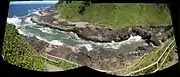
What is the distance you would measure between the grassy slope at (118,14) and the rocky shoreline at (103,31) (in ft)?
0.08

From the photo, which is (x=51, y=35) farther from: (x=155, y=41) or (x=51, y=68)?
(x=155, y=41)

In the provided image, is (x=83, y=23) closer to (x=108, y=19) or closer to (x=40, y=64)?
(x=108, y=19)

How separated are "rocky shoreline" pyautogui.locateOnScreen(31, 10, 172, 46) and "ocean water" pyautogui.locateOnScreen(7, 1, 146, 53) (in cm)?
2

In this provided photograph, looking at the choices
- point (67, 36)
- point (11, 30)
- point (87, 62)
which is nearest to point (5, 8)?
point (11, 30)

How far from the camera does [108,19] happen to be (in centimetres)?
137

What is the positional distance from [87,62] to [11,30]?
1.05 feet

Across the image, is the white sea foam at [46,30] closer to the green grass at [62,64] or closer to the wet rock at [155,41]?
the green grass at [62,64]

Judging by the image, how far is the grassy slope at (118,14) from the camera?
1.37 m

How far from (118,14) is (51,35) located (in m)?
0.28

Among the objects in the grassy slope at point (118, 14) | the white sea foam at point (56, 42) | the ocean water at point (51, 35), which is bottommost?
the white sea foam at point (56, 42)

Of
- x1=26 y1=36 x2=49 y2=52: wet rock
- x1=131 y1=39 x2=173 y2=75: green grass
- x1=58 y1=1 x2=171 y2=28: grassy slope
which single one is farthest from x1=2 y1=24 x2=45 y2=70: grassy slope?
x1=131 y1=39 x2=173 y2=75: green grass

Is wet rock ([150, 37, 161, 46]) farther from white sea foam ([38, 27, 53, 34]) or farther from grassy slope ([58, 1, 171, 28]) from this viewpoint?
white sea foam ([38, 27, 53, 34])

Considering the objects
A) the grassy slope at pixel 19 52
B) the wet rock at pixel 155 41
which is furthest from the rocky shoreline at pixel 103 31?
the grassy slope at pixel 19 52

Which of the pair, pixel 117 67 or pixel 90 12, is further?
pixel 90 12
